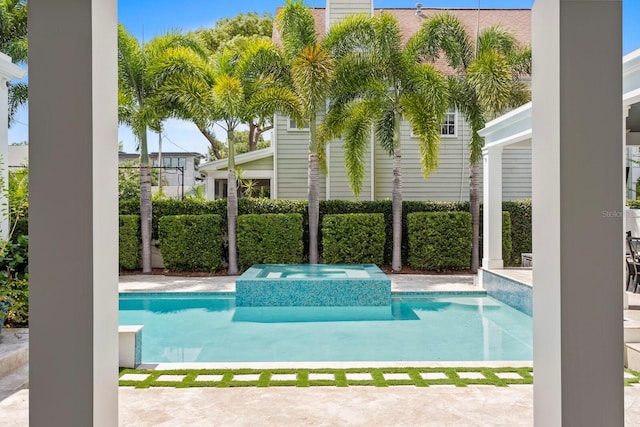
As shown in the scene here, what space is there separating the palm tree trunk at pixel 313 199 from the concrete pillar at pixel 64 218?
37.1 ft

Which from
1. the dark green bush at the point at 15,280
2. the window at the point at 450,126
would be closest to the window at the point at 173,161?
the window at the point at 450,126

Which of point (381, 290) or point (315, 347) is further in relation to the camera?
point (381, 290)

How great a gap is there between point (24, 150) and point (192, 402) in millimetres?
25256

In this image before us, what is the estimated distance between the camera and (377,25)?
42.2 feet

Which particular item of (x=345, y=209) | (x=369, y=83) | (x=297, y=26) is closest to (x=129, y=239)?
(x=345, y=209)

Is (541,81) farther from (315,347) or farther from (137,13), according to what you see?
(137,13)

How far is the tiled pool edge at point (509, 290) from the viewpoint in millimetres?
8883

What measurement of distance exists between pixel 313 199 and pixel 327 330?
5909mm

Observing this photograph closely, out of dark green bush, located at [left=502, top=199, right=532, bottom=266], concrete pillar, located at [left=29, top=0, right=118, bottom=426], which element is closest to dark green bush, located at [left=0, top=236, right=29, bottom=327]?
concrete pillar, located at [left=29, top=0, right=118, bottom=426]

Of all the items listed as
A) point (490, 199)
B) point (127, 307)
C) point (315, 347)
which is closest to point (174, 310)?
point (127, 307)

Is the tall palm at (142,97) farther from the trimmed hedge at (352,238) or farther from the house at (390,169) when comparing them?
the trimmed hedge at (352,238)

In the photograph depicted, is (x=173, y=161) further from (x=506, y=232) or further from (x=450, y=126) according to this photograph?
(x=506, y=232)

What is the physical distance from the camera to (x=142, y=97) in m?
13.3

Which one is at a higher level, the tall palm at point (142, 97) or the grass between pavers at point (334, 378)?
the tall palm at point (142, 97)
